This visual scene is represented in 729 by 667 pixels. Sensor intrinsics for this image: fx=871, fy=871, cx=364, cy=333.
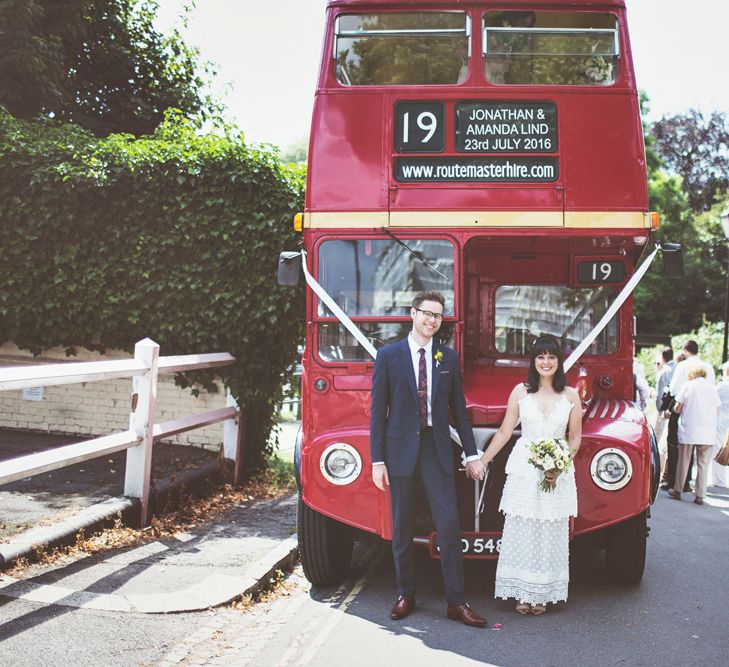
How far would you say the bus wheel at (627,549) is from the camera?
6250 mm

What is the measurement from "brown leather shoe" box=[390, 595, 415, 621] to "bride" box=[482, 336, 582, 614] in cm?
60

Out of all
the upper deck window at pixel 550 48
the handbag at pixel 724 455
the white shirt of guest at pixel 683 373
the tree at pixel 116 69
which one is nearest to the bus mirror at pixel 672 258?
the upper deck window at pixel 550 48

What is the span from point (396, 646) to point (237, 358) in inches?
212

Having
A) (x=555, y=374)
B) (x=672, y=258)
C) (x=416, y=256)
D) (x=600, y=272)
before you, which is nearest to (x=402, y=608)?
(x=555, y=374)

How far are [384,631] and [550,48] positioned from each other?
14.8 ft

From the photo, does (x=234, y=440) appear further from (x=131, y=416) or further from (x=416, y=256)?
(x=416, y=256)

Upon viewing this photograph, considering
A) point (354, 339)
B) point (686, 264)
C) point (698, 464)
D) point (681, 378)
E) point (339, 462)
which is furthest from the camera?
point (686, 264)

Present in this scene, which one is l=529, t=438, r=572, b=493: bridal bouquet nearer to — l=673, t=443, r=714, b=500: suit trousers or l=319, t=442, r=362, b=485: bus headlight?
l=319, t=442, r=362, b=485: bus headlight

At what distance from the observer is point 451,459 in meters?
5.60

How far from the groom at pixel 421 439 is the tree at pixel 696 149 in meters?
36.8

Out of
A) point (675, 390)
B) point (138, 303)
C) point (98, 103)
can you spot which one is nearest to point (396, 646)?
point (138, 303)

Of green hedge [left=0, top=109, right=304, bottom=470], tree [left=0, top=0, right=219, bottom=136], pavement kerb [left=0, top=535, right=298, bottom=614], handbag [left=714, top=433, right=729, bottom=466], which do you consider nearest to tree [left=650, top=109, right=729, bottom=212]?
tree [left=0, top=0, right=219, bottom=136]

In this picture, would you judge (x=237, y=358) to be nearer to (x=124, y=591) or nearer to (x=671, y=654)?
(x=124, y=591)

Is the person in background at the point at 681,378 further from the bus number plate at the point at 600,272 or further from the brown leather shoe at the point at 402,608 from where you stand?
the brown leather shoe at the point at 402,608
